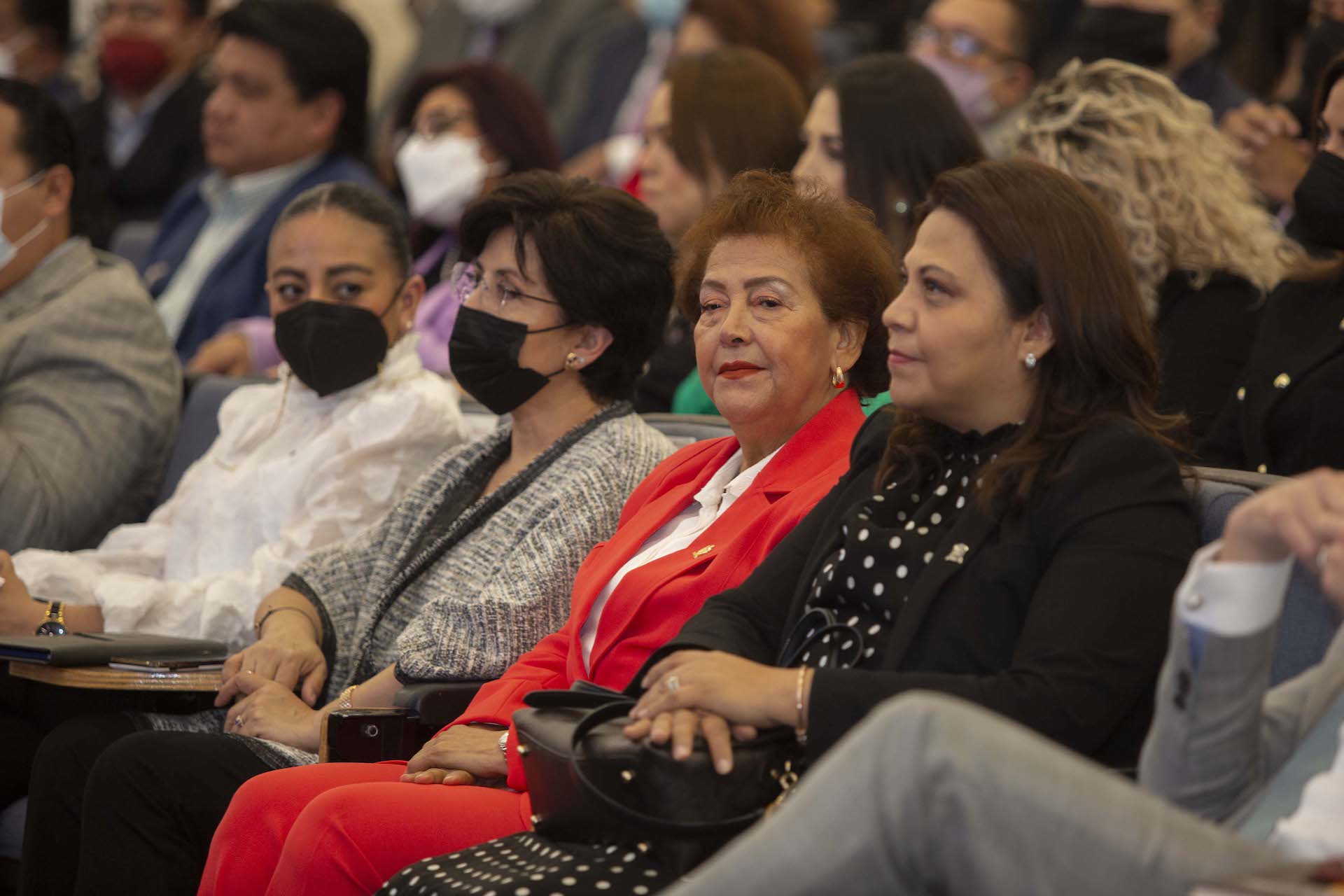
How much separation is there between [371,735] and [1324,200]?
79.9 inches

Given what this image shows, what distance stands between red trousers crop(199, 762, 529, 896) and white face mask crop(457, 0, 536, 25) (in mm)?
5756

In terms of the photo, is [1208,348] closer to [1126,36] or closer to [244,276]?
[1126,36]

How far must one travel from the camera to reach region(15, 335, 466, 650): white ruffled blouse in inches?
138

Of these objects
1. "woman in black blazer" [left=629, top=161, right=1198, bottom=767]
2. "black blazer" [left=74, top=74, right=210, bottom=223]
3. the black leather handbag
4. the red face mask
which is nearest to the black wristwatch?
the black leather handbag

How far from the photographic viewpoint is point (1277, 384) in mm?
3172

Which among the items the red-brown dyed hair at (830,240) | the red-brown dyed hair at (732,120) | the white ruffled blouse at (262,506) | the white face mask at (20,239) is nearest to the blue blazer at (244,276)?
the white face mask at (20,239)

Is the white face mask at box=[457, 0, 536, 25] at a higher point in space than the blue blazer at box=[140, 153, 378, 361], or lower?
higher

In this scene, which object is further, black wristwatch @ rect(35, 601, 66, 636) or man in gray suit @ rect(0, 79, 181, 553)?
man in gray suit @ rect(0, 79, 181, 553)

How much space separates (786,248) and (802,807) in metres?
1.31

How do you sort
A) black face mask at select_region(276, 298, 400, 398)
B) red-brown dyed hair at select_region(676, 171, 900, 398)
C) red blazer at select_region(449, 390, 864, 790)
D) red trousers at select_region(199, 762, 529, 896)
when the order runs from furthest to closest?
1. black face mask at select_region(276, 298, 400, 398)
2. red-brown dyed hair at select_region(676, 171, 900, 398)
3. red blazer at select_region(449, 390, 864, 790)
4. red trousers at select_region(199, 762, 529, 896)

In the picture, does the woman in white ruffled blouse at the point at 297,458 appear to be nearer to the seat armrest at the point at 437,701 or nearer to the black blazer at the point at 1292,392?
the seat armrest at the point at 437,701

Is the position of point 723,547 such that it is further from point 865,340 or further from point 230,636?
point 230,636

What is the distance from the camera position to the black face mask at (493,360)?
10.7 feet

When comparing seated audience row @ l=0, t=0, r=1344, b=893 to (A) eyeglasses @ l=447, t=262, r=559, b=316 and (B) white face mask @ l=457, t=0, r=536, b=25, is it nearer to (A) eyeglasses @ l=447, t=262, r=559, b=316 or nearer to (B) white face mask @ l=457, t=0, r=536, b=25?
(A) eyeglasses @ l=447, t=262, r=559, b=316
